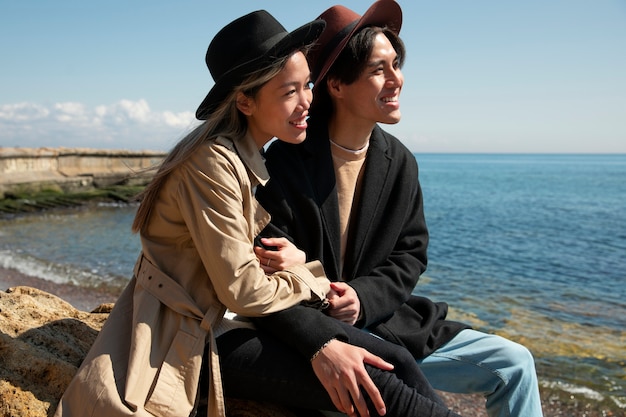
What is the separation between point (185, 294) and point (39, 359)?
2.71ft

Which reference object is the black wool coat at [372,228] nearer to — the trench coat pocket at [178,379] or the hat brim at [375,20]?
the hat brim at [375,20]

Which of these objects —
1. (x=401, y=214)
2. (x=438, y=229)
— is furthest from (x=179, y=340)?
(x=438, y=229)

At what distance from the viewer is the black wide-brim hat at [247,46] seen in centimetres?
229

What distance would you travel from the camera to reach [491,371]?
254 centimetres

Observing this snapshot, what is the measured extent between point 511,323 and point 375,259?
22.3ft

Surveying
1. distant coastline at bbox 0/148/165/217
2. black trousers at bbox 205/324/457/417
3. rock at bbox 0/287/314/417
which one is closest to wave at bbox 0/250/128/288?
distant coastline at bbox 0/148/165/217

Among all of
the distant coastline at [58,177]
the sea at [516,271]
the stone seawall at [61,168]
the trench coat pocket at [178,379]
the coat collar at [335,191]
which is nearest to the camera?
the trench coat pocket at [178,379]

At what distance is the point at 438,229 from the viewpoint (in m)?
22.5

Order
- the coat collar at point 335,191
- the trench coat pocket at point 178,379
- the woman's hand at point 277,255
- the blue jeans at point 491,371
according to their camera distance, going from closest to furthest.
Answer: the trench coat pocket at point 178,379, the woman's hand at point 277,255, the blue jeans at point 491,371, the coat collar at point 335,191

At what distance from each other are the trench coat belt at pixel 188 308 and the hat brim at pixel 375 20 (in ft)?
3.96

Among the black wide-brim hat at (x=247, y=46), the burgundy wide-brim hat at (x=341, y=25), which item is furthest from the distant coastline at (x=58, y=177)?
the black wide-brim hat at (x=247, y=46)

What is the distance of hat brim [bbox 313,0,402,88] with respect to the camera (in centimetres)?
274

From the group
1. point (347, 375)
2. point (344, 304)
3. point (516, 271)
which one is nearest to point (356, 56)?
point (344, 304)

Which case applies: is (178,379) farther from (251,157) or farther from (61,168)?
(61,168)
